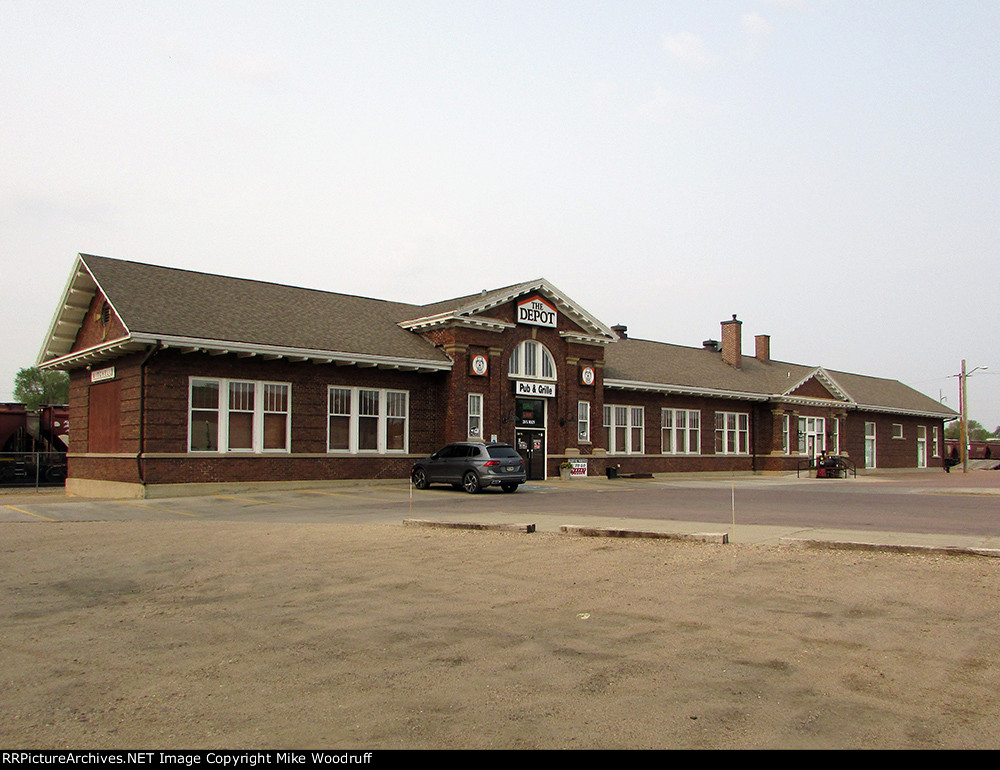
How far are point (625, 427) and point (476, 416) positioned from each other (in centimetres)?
1056

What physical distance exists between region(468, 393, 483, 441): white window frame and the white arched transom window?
1.97 metres

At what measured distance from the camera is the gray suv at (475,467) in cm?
2642

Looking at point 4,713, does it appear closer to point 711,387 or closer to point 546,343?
point 546,343

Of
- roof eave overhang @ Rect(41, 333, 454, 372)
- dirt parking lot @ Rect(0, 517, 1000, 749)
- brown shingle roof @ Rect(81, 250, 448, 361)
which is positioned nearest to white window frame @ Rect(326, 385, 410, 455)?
roof eave overhang @ Rect(41, 333, 454, 372)

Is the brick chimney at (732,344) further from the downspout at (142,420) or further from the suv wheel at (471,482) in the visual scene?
the downspout at (142,420)

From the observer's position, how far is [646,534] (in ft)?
44.3

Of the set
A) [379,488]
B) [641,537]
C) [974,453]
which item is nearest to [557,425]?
[379,488]

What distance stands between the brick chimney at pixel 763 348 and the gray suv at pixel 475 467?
31.1 meters

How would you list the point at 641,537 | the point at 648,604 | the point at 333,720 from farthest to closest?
the point at 641,537, the point at 648,604, the point at 333,720

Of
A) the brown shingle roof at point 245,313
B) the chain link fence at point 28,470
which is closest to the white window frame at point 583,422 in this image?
the brown shingle roof at point 245,313

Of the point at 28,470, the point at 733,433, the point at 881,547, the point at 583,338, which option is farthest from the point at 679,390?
the point at 28,470

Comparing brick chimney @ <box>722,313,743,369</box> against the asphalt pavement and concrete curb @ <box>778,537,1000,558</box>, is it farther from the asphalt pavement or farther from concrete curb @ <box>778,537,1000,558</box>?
concrete curb @ <box>778,537,1000,558</box>

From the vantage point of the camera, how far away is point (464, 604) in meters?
8.79

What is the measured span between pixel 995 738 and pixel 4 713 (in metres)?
6.08
